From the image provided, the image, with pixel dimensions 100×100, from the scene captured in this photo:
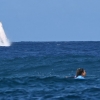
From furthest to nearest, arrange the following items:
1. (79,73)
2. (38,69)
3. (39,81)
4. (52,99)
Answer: (38,69), (39,81), (79,73), (52,99)

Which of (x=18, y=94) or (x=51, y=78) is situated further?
(x=51, y=78)

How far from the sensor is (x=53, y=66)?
34.4 metres

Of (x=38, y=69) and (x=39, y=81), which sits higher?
(x=38, y=69)

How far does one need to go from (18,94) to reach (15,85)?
10.1 ft

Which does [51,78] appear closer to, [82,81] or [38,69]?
[82,81]

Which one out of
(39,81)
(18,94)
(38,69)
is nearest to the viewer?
(18,94)

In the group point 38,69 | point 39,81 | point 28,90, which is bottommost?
point 28,90

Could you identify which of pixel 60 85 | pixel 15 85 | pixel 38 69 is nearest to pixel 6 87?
pixel 15 85
